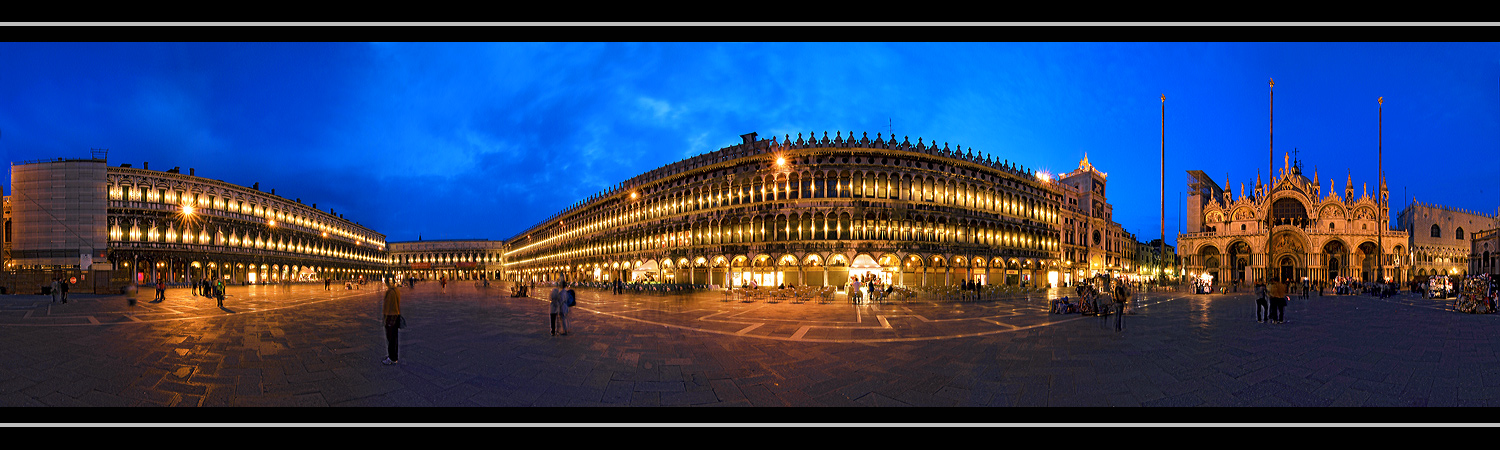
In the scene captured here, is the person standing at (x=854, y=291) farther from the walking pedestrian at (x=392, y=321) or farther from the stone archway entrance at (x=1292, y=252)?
the stone archway entrance at (x=1292, y=252)

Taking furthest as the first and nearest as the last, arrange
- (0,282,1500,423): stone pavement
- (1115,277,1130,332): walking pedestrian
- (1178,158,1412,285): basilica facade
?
(1178,158,1412,285): basilica facade < (1115,277,1130,332): walking pedestrian < (0,282,1500,423): stone pavement

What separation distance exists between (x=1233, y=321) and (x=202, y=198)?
82584 millimetres

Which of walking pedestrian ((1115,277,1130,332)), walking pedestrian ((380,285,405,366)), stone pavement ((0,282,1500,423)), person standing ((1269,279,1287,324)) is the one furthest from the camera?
person standing ((1269,279,1287,324))

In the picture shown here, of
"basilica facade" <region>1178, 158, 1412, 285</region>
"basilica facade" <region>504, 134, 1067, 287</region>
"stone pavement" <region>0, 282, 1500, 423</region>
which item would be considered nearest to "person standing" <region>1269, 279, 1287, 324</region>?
"stone pavement" <region>0, 282, 1500, 423</region>

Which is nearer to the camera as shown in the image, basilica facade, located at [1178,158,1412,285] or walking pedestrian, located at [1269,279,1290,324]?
walking pedestrian, located at [1269,279,1290,324]

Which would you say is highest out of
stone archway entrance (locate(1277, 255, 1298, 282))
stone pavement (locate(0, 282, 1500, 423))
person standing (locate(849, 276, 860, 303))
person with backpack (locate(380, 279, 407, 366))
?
person with backpack (locate(380, 279, 407, 366))

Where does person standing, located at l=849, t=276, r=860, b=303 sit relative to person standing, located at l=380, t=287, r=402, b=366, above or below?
below

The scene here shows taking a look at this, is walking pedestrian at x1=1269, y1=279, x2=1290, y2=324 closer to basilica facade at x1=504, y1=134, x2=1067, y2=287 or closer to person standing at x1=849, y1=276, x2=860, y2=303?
person standing at x1=849, y1=276, x2=860, y2=303

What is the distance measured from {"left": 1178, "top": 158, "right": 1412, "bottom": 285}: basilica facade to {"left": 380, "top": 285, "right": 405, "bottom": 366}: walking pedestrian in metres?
73.0

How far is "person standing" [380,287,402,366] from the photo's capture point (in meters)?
8.43

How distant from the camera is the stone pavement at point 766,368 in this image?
6.13 m
